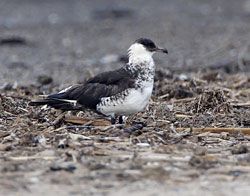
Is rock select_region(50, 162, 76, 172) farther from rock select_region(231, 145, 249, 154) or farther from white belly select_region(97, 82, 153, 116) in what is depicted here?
white belly select_region(97, 82, 153, 116)

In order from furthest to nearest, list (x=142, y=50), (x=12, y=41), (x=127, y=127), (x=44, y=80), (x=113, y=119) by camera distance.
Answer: (x=12, y=41) → (x=44, y=80) → (x=142, y=50) → (x=113, y=119) → (x=127, y=127)

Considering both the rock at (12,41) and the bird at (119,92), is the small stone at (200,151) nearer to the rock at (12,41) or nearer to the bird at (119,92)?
the bird at (119,92)

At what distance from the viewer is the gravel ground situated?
8625 mm

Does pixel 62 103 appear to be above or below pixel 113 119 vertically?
above

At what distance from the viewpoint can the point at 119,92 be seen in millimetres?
11156

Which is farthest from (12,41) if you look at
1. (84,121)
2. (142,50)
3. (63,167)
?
(63,167)

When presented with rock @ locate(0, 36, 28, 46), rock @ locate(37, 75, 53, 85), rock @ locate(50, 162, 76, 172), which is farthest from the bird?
rock @ locate(0, 36, 28, 46)

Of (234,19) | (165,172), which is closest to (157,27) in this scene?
(234,19)

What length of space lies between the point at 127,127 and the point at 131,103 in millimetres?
274

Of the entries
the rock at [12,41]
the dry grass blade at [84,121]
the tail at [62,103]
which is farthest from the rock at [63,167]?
the rock at [12,41]

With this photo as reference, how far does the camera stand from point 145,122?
38.4 feet

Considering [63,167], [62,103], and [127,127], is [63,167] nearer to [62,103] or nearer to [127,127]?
[127,127]

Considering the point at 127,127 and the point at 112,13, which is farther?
the point at 112,13

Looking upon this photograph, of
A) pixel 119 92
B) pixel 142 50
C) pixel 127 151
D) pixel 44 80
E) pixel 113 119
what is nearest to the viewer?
pixel 127 151
